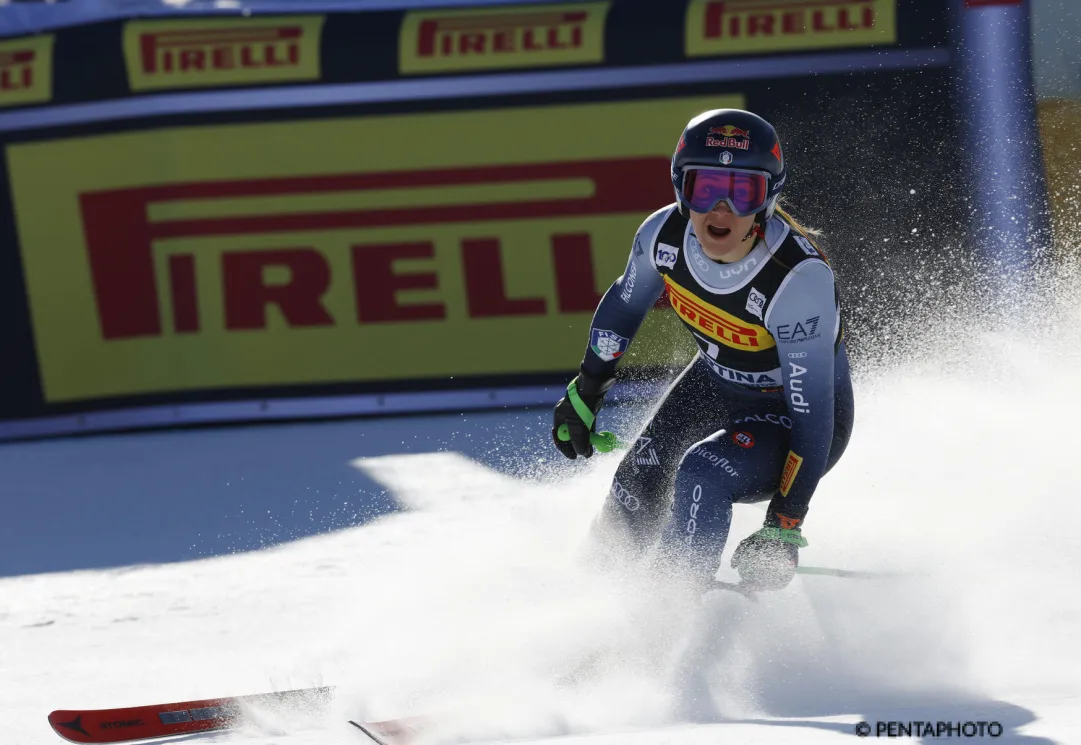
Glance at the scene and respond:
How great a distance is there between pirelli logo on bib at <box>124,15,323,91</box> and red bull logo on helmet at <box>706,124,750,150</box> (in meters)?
4.81

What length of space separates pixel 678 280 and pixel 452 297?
163 inches

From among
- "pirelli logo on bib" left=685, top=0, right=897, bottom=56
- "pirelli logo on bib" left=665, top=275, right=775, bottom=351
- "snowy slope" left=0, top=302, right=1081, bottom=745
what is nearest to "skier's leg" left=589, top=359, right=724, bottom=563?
"snowy slope" left=0, top=302, right=1081, bottom=745

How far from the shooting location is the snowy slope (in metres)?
3.70

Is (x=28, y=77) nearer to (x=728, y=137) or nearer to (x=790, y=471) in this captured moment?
(x=728, y=137)

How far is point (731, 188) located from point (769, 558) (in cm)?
102

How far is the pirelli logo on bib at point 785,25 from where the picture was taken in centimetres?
771

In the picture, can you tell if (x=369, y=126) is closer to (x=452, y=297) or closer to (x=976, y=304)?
(x=452, y=297)

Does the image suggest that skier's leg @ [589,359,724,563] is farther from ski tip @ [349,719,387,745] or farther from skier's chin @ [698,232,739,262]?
ski tip @ [349,719,387,745]

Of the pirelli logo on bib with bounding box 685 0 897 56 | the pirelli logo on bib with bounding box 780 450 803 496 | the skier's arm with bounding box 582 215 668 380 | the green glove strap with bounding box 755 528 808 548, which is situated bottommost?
the green glove strap with bounding box 755 528 808 548

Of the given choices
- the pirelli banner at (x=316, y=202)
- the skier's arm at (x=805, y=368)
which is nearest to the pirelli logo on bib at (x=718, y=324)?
the skier's arm at (x=805, y=368)

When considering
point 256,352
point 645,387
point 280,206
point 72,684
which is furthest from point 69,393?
point 72,684

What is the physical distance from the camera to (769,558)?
3723mm

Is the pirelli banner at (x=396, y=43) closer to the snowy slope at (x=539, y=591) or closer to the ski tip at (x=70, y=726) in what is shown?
the snowy slope at (x=539, y=591)

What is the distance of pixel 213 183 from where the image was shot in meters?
8.12
